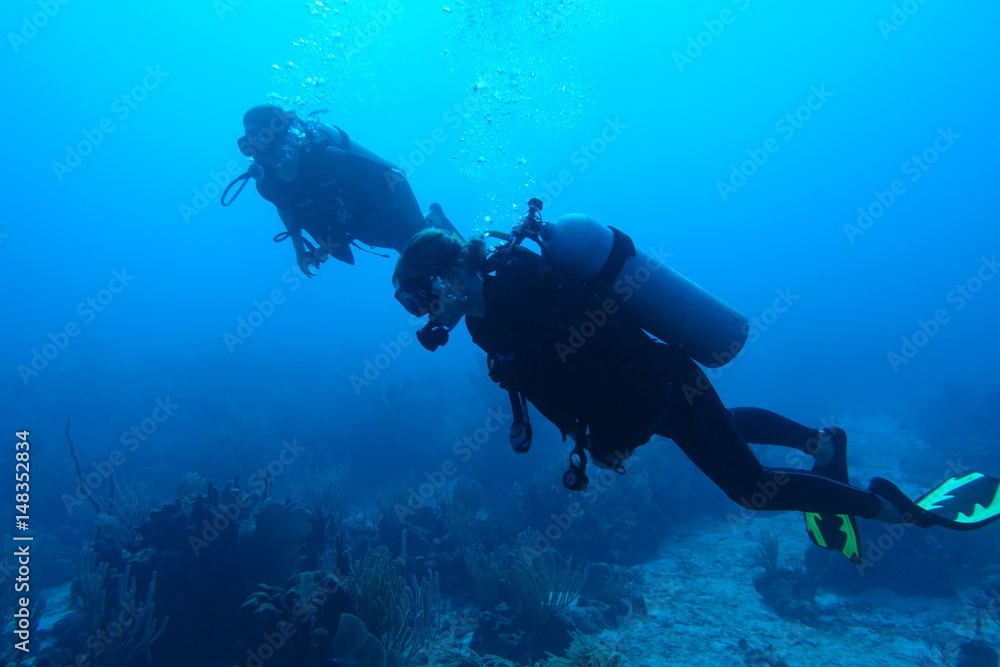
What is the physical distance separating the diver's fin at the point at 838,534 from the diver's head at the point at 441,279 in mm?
3711

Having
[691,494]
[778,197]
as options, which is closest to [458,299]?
[691,494]

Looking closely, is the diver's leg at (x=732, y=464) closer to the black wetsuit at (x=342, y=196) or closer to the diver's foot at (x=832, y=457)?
the diver's foot at (x=832, y=457)

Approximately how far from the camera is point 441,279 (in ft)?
9.96

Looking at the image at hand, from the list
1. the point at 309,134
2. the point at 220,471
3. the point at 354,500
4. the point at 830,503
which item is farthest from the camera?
the point at 220,471

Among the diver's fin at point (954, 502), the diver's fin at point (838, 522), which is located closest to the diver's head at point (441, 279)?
the diver's fin at point (954, 502)

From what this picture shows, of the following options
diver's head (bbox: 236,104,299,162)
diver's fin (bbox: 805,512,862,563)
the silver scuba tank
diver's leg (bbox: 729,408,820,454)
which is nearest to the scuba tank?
the silver scuba tank

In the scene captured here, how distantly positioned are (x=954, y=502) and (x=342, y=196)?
8.03m

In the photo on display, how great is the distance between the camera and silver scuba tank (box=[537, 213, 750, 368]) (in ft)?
10.1

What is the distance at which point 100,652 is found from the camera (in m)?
4.40

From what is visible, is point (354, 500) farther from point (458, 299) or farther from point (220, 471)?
point (458, 299)

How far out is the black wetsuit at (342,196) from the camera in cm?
672

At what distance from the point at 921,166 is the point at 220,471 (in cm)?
15649

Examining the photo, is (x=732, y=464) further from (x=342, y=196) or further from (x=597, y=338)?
(x=342, y=196)

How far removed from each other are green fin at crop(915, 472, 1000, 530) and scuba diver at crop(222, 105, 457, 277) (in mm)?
7032
